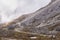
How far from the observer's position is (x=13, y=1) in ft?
194

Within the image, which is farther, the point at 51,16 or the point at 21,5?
the point at 21,5

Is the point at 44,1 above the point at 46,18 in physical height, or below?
above

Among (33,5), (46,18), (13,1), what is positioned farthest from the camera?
(13,1)

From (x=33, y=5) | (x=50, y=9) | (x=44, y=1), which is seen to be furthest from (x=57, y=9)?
(x=33, y=5)

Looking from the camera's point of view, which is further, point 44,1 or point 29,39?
point 44,1

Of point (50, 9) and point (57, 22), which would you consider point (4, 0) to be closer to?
point (50, 9)

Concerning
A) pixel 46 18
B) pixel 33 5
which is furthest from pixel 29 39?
pixel 33 5

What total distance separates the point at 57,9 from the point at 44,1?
13.1 metres

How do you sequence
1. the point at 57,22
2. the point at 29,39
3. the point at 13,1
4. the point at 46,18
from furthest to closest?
the point at 13,1 < the point at 46,18 < the point at 57,22 < the point at 29,39

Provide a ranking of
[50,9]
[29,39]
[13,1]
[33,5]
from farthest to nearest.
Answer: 1. [13,1]
2. [33,5]
3. [50,9]
4. [29,39]

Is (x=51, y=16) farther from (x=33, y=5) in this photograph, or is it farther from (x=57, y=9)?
(x=33, y=5)

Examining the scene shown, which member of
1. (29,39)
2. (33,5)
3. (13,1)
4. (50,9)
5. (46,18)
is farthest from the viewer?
(13,1)

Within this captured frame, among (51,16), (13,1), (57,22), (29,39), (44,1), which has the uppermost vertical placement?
(13,1)

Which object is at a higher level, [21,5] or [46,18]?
[21,5]
